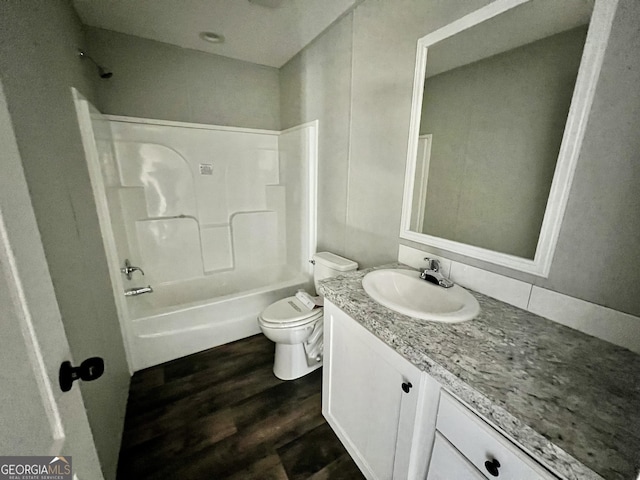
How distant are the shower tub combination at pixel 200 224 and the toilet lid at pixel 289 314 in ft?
1.47

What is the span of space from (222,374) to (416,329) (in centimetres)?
153

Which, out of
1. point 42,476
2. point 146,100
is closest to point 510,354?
point 42,476

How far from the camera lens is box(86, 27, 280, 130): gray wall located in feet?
6.36

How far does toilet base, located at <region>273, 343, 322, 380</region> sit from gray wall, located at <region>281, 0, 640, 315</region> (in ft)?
2.54

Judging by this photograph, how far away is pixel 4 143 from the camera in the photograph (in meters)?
0.43

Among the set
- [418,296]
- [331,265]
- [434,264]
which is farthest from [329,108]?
[418,296]

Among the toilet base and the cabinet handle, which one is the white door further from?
the toilet base

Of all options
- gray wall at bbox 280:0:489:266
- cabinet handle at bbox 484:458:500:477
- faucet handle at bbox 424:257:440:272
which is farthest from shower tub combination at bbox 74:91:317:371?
cabinet handle at bbox 484:458:500:477

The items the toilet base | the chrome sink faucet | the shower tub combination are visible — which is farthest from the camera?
the shower tub combination

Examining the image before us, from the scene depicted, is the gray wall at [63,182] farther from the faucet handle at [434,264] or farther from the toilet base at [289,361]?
the faucet handle at [434,264]

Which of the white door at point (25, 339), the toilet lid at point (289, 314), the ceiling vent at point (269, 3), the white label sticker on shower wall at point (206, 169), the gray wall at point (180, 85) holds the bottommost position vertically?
the toilet lid at point (289, 314)

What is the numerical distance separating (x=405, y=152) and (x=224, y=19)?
1.58 metres

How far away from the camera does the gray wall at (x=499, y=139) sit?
860 millimetres

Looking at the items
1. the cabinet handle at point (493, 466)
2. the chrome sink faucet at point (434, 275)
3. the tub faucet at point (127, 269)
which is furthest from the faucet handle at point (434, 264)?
the tub faucet at point (127, 269)
